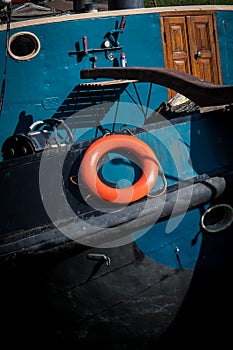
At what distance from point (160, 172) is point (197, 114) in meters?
0.59

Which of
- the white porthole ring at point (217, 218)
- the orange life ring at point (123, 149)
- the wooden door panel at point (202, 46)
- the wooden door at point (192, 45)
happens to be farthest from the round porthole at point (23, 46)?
the white porthole ring at point (217, 218)

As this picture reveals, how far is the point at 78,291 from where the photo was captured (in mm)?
3484

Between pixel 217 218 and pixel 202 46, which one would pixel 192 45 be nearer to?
pixel 202 46

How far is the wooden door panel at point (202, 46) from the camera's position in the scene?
5.95 metres

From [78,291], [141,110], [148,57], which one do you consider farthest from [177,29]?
[78,291]

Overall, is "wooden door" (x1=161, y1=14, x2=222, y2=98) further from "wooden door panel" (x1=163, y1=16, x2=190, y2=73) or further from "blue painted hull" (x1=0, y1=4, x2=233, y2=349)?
"blue painted hull" (x1=0, y1=4, x2=233, y2=349)

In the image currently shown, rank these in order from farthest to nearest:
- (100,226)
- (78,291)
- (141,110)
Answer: (141,110) → (78,291) → (100,226)

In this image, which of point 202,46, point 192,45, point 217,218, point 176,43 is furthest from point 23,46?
point 217,218

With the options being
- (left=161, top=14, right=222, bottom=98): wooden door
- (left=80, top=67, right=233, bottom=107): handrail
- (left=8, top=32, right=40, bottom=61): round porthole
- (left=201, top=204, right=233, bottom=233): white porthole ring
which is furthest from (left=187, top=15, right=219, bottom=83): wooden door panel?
(left=201, top=204, right=233, bottom=233): white porthole ring

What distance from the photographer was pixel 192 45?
5949 millimetres

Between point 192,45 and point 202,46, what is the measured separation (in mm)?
164

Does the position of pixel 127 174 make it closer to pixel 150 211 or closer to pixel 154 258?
pixel 150 211

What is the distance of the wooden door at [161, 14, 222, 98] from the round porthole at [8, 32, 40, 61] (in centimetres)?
163

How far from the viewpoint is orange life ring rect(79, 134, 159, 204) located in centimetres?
330
